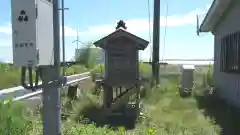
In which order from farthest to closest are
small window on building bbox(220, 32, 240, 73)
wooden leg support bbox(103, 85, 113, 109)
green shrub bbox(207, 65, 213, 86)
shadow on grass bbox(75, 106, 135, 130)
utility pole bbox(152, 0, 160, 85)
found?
1. green shrub bbox(207, 65, 213, 86)
2. utility pole bbox(152, 0, 160, 85)
3. small window on building bbox(220, 32, 240, 73)
4. wooden leg support bbox(103, 85, 113, 109)
5. shadow on grass bbox(75, 106, 135, 130)

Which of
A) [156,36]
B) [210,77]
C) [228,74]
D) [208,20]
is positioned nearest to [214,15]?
[208,20]

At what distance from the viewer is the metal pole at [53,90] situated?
150 inches

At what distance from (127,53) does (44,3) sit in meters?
5.27

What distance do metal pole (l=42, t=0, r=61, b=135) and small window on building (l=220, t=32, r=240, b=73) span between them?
22.5 ft

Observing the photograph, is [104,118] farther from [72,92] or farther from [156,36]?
[156,36]

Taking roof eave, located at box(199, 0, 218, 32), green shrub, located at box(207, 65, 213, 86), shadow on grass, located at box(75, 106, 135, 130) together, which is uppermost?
roof eave, located at box(199, 0, 218, 32)

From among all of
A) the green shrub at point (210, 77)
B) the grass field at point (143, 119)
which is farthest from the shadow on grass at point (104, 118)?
the green shrub at point (210, 77)

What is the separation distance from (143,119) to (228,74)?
155 inches

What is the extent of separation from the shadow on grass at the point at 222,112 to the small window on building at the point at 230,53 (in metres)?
1.02

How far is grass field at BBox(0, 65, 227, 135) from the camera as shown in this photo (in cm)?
502

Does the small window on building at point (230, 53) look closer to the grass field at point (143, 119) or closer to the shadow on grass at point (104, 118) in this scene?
the grass field at point (143, 119)

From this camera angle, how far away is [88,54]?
1992cm

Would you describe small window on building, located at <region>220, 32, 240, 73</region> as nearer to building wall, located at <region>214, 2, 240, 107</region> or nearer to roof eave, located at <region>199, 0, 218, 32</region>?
building wall, located at <region>214, 2, 240, 107</region>

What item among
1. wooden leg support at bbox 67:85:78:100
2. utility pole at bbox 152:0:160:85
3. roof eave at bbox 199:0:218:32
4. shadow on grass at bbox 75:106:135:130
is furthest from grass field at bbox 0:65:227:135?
roof eave at bbox 199:0:218:32
